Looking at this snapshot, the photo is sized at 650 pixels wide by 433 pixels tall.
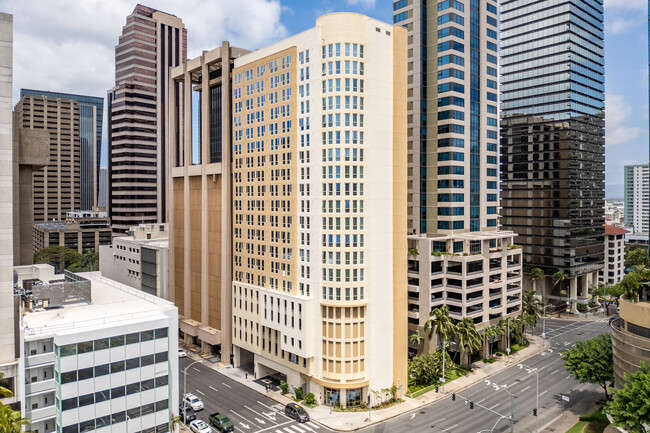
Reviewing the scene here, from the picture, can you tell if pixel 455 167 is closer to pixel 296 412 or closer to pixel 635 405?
pixel 635 405

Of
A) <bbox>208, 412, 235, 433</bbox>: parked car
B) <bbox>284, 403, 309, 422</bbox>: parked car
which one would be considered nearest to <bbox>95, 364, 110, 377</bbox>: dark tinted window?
<bbox>208, 412, 235, 433</bbox>: parked car

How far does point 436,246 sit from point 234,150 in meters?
46.0

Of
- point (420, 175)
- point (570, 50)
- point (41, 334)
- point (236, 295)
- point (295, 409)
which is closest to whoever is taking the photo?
point (41, 334)

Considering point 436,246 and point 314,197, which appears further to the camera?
point 436,246

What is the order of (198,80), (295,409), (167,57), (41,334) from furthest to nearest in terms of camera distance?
(167,57) < (198,80) < (295,409) < (41,334)

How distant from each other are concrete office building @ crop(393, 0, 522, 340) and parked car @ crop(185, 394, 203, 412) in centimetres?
4366

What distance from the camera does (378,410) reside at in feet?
231

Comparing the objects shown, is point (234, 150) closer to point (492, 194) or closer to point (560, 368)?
point (492, 194)

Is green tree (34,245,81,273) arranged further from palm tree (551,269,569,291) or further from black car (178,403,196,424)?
palm tree (551,269,569,291)

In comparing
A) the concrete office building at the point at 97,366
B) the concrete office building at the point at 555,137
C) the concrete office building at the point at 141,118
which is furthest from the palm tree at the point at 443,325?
the concrete office building at the point at 141,118

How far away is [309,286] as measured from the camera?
7431cm

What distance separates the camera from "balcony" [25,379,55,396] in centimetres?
4934

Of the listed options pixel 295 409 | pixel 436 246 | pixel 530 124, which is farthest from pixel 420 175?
pixel 530 124

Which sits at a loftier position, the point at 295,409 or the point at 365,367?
the point at 365,367
